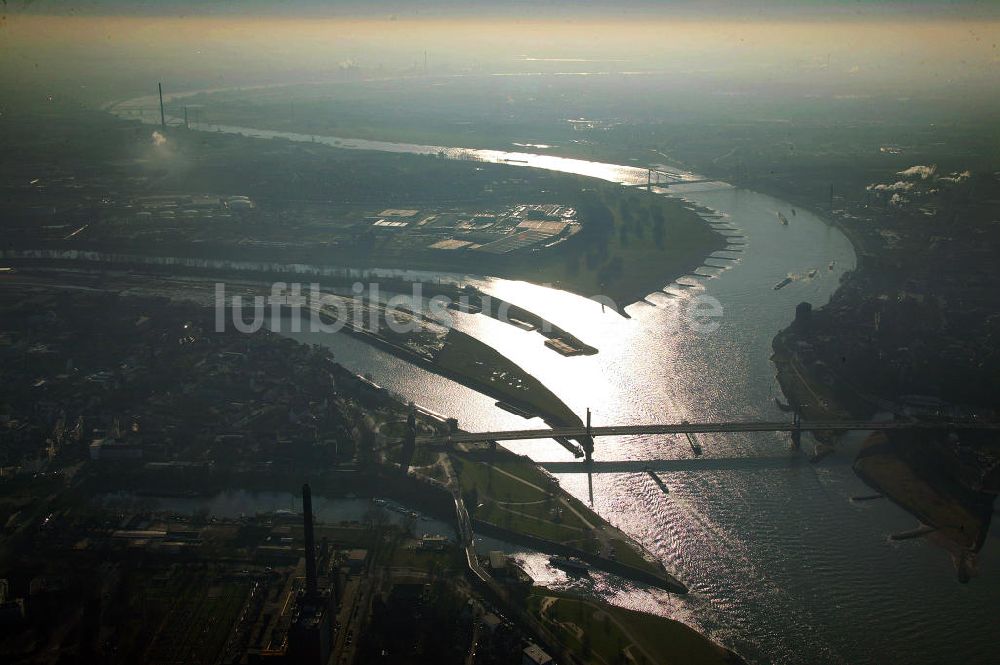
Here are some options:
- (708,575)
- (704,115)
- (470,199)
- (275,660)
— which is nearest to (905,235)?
(470,199)

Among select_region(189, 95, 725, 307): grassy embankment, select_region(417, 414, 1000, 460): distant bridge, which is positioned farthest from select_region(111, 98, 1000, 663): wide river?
select_region(189, 95, 725, 307): grassy embankment

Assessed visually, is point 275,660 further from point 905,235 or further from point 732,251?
point 905,235

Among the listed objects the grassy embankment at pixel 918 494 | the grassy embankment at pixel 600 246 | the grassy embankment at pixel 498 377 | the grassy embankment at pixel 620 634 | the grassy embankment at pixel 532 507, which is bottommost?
the grassy embankment at pixel 620 634

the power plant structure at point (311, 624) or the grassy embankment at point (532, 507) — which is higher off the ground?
the power plant structure at point (311, 624)

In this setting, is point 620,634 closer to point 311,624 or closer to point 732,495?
point 311,624

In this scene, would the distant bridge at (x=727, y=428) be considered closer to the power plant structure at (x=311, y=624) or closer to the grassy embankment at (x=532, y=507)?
the grassy embankment at (x=532, y=507)

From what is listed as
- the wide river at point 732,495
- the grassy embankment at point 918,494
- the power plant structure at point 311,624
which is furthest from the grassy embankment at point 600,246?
the power plant structure at point 311,624

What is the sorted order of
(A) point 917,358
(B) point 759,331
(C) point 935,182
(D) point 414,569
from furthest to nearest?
(C) point 935,182
(B) point 759,331
(A) point 917,358
(D) point 414,569
